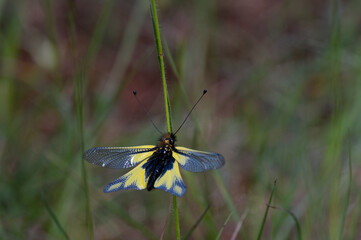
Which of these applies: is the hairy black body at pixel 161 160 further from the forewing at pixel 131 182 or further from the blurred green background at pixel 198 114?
the blurred green background at pixel 198 114

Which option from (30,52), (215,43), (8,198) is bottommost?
(8,198)

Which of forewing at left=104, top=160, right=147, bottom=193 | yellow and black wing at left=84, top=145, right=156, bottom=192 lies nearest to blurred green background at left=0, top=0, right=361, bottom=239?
yellow and black wing at left=84, top=145, right=156, bottom=192

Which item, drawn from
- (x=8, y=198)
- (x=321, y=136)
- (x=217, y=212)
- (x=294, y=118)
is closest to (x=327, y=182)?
(x=217, y=212)

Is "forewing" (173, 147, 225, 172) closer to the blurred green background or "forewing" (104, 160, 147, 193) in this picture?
"forewing" (104, 160, 147, 193)

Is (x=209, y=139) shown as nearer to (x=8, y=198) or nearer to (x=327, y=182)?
(x=327, y=182)

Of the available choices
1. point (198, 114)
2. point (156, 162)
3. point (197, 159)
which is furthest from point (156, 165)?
point (198, 114)

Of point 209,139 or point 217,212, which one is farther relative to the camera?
point 209,139
